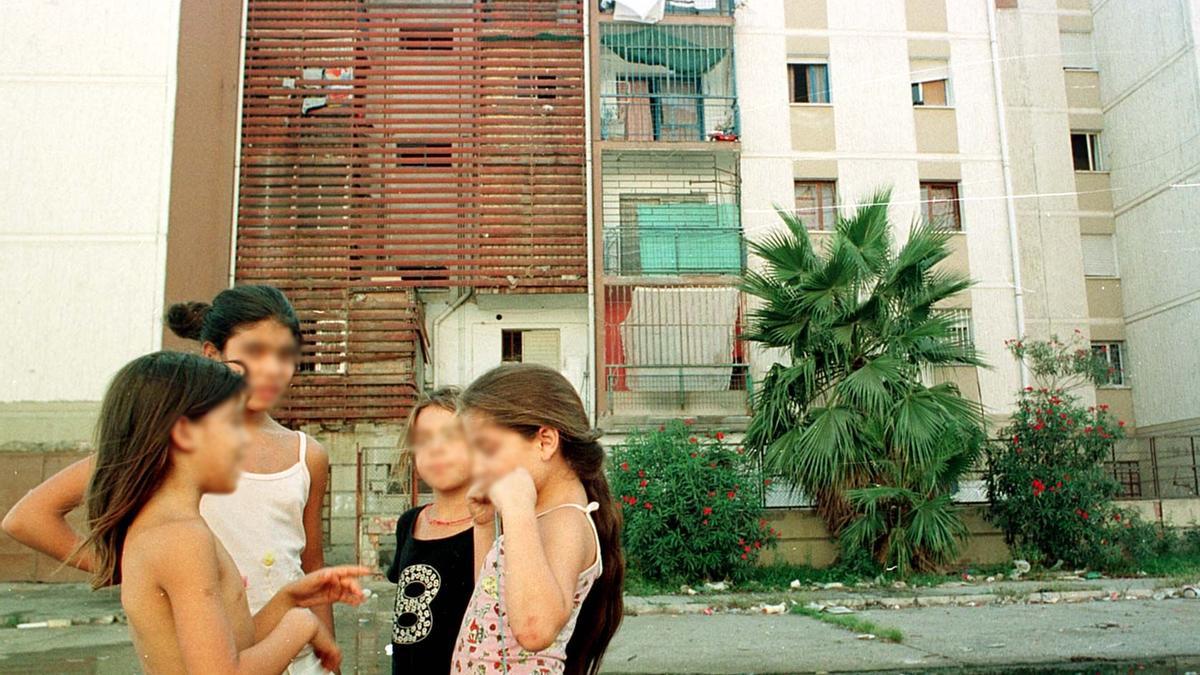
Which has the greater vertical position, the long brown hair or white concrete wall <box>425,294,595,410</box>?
white concrete wall <box>425,294,595,410</box>

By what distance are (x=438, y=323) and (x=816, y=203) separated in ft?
23.6

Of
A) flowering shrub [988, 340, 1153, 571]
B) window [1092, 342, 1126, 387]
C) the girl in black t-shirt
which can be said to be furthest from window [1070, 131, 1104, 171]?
the girl in black t-shirt

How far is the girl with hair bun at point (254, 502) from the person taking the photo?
4.52ft

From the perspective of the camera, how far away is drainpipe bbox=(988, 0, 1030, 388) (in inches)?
694

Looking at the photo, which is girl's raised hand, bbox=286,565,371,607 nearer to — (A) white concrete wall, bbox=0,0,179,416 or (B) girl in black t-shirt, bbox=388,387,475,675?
(B) girl in black t-shirt, bbox=388,387,475,675

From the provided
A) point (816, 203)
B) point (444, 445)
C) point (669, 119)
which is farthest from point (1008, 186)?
point (444, 445)

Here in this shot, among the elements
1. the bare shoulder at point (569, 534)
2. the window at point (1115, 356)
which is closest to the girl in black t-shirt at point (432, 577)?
the bare shoulder at point (569, 534)

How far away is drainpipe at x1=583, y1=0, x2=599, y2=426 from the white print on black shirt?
1344 centimetres

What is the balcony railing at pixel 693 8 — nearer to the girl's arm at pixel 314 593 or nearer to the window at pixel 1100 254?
the window at pixel 1100 254

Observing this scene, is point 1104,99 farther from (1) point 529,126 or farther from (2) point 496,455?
(2) point 496,455

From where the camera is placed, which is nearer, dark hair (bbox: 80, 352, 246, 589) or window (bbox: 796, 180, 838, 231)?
dark hair (bbox: 80, 352, 246, 589)

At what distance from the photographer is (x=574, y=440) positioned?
1.45 m

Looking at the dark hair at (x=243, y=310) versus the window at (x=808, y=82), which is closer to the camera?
the dark hair at (x=243, y=310)

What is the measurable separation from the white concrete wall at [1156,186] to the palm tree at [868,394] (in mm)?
8763
